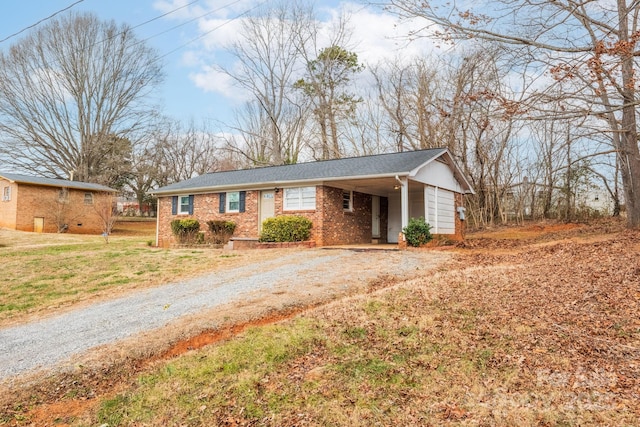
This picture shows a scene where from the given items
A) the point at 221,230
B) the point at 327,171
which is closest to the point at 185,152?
the point at 221,230

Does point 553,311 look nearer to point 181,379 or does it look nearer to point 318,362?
point 318,362

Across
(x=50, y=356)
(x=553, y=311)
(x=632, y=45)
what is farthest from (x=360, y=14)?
(x=50, y=356)

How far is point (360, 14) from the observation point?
8266 millimetres

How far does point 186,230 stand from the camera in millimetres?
17109

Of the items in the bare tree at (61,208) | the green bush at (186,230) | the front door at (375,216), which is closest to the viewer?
the green bush at (186,230)

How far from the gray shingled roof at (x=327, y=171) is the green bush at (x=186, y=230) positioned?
1.54m

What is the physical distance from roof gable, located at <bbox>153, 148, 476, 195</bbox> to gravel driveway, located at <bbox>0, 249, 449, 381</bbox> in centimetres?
351

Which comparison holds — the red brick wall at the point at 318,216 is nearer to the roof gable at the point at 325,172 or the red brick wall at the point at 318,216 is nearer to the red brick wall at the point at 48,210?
the roof gable at the point at 325,172

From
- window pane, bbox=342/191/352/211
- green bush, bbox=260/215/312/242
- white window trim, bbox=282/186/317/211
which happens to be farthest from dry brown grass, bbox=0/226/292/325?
window pane, bbox=342/191/352/211

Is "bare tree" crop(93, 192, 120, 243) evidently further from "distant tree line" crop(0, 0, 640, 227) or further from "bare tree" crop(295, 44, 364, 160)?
"bare tree" crop(295, 44, 364, 160)

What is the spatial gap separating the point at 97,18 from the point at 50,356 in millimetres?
34299

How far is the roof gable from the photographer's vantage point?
44.2 feet

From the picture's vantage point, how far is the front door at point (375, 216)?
1766 centimetres

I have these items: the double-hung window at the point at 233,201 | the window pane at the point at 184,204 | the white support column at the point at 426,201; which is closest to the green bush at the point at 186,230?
the window pane at the point at 184,204
